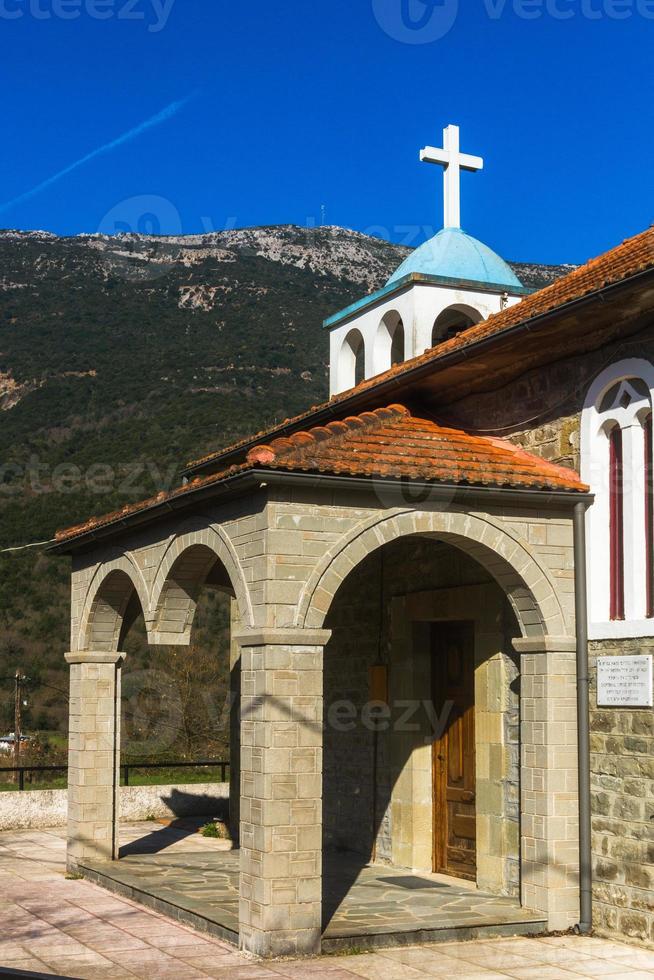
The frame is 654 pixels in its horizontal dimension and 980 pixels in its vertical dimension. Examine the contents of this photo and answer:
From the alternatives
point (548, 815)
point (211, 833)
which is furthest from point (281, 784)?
point (211, 833)

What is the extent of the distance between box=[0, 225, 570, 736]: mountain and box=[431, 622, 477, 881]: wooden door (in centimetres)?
1846

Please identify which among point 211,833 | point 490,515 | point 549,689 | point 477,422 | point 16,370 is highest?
point 16,370

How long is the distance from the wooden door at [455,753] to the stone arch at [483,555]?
1.61 meters

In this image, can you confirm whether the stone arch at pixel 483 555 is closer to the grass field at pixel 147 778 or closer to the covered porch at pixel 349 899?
the covered porch at pixel 349 899

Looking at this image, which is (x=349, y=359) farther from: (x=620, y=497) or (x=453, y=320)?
(x=620, y=497)

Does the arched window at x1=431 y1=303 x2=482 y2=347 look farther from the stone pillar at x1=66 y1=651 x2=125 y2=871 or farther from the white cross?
the stone pillar at x1=66 y1=651 x2=125 y2=871

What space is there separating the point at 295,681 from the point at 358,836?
14.8 feet

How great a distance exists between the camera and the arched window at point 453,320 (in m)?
14.1

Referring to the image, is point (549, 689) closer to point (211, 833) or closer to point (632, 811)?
point (632, 811)

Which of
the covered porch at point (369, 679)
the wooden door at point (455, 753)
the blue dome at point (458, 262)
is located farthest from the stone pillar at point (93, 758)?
the blue dome at point (458, 262)

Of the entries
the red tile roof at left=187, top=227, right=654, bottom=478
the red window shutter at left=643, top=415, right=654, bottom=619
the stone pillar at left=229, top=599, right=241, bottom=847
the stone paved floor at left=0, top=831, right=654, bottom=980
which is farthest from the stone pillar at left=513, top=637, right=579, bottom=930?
the stone pillar at left=229, top=599, right=241, bottom=847

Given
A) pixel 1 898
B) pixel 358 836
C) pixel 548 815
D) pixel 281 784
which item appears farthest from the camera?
pixel 358 836

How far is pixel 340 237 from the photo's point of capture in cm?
4788

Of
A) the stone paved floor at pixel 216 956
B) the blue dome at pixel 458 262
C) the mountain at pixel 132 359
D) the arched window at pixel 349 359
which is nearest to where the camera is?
the stone paved floor at pixel 216 956
